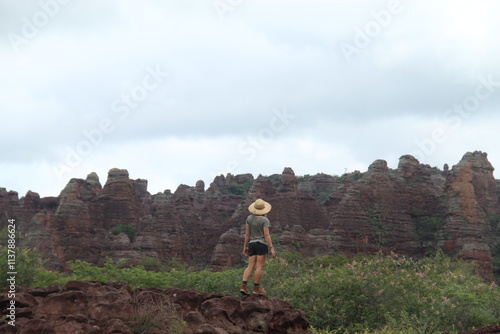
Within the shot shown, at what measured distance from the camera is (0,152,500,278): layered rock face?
6938 cm

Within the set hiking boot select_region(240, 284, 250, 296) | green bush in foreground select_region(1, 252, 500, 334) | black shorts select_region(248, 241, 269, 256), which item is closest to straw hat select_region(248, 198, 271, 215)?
black shorts select_region(248, 241, 269, 256)

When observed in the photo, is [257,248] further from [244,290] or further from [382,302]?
[382,302]

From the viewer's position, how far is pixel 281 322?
494 inches

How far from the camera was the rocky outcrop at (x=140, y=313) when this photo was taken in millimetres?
10562

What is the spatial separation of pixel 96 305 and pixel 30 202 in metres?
81.6

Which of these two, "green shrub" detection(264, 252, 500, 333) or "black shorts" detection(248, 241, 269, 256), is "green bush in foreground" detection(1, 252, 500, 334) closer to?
"green shrub" detection(264, 252, 500, 333)

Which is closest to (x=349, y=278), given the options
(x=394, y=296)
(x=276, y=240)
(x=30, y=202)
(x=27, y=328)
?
(x=394, y=296)

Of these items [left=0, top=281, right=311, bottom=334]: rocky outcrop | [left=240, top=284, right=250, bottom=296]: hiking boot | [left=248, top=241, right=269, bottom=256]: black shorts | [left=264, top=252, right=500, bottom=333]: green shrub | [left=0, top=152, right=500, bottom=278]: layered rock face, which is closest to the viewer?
[left=0, top=281, right=311, bottom=334]: rocky outcrop

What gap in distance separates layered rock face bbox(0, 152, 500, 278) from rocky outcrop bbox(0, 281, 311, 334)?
51.8m

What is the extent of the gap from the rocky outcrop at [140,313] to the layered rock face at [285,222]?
170 feet

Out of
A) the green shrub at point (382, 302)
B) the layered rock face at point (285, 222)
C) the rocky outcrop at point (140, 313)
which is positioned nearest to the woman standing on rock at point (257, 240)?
the rocky outcrop at point (140, 313)

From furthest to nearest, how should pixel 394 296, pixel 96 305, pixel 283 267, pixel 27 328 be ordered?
pixel 283 267 < pixel 394 296 < pixel 96 305 < pixel 27 328

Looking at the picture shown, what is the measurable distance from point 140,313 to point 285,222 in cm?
6548

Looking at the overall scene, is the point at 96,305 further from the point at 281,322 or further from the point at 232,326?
the point at 281,322
